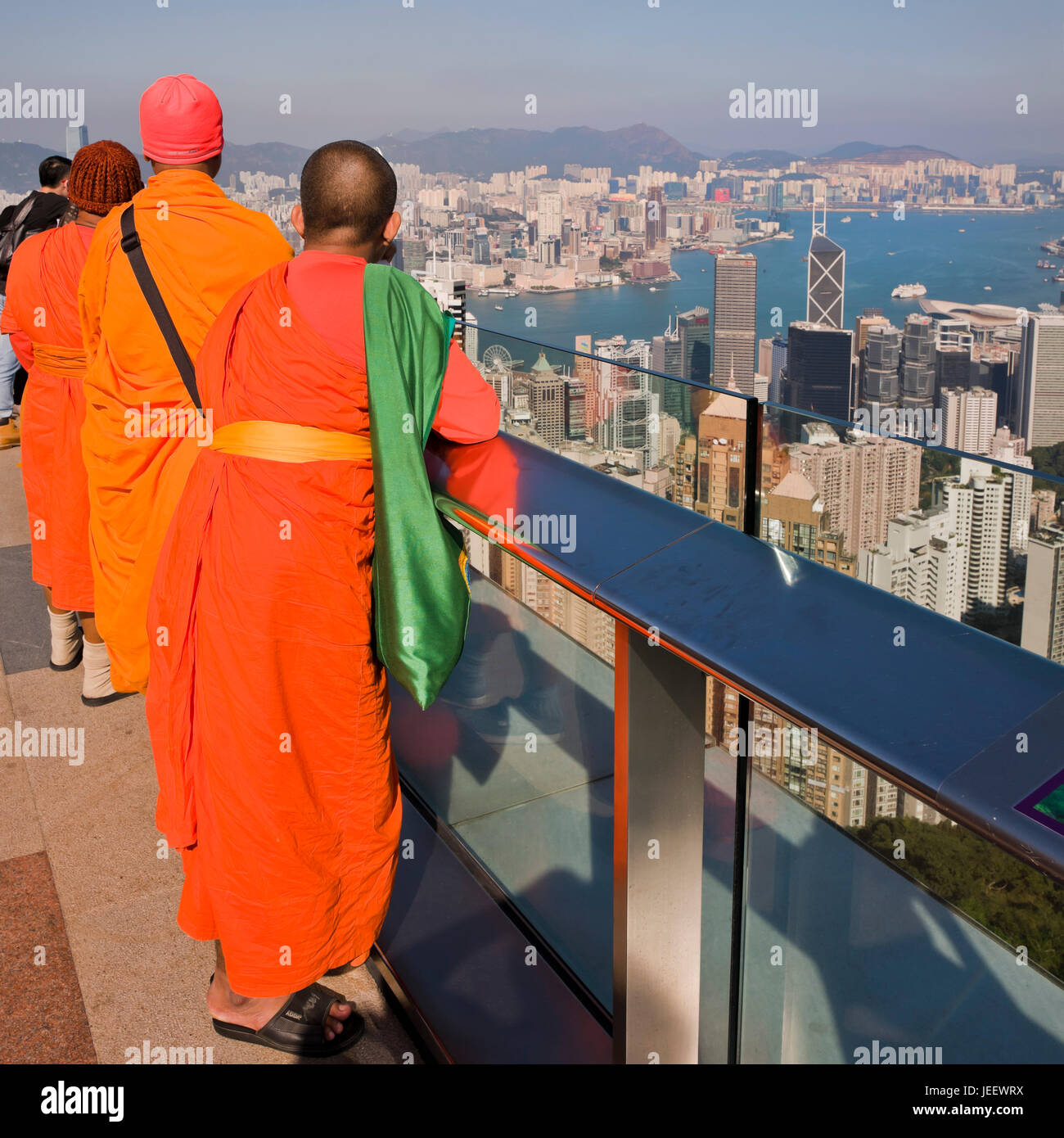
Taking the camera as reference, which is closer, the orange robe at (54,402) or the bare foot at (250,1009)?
the bare foot at (250,1009)

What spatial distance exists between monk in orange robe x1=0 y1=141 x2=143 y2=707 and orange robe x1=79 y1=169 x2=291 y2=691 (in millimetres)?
689

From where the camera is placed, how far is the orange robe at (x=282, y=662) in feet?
4.99

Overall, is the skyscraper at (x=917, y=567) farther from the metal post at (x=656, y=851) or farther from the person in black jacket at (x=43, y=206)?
the person in black jacket at (x=43, y=206)

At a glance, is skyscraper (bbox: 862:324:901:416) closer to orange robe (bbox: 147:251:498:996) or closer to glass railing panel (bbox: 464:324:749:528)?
glass railing panel (bbox: 464:324:749:528)

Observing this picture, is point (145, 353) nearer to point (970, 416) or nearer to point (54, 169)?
point (54, 169)

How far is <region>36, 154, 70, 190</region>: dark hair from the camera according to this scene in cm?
503

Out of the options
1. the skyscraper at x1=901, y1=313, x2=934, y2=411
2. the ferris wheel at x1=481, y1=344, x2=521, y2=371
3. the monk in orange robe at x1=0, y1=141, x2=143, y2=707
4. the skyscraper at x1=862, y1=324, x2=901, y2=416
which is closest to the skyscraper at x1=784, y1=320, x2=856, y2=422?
the skyscraper at x1=862, y1=324, x2=901, y2=416

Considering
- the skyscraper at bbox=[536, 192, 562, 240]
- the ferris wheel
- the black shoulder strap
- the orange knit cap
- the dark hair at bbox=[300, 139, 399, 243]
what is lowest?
the ferris wheel

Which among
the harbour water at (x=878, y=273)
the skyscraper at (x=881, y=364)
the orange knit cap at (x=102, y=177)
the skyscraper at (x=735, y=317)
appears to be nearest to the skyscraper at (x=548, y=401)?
the orange knit cap at (x=102, y=177)

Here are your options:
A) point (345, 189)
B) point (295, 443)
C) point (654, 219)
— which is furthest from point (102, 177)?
point (654, 219)

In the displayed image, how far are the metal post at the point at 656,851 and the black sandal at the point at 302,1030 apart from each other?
0.61 metres

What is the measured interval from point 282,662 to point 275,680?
0.09ft

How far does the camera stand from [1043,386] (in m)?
35.8
